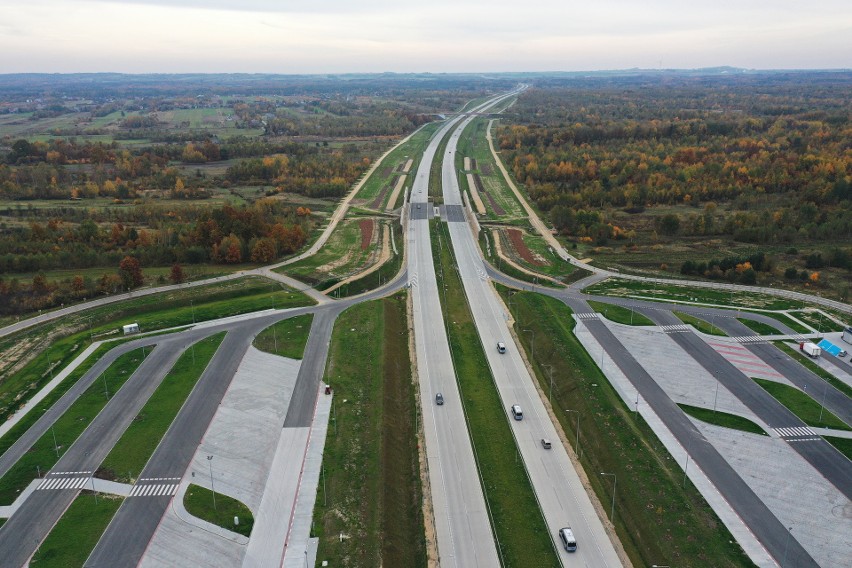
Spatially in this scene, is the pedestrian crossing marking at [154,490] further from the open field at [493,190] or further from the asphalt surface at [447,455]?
the open field at [493,190]

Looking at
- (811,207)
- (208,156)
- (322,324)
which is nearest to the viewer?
(322,324)

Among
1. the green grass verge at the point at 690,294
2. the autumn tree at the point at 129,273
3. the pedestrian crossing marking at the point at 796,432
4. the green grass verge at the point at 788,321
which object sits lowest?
the green grass verge at the point at 690,294

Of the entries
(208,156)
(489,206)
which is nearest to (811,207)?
(489,206)

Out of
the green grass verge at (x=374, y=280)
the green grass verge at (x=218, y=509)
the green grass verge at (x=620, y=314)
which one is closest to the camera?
the green grass verge at (x=218, y=509)

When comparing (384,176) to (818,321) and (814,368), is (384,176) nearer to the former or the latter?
(818,321)

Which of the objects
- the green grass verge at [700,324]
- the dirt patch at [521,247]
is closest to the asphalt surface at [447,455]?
the dirt patch at [521,247]

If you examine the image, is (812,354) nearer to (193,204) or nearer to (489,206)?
(489,206)

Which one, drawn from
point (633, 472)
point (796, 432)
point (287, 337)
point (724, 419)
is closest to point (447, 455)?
point (633, 472)
